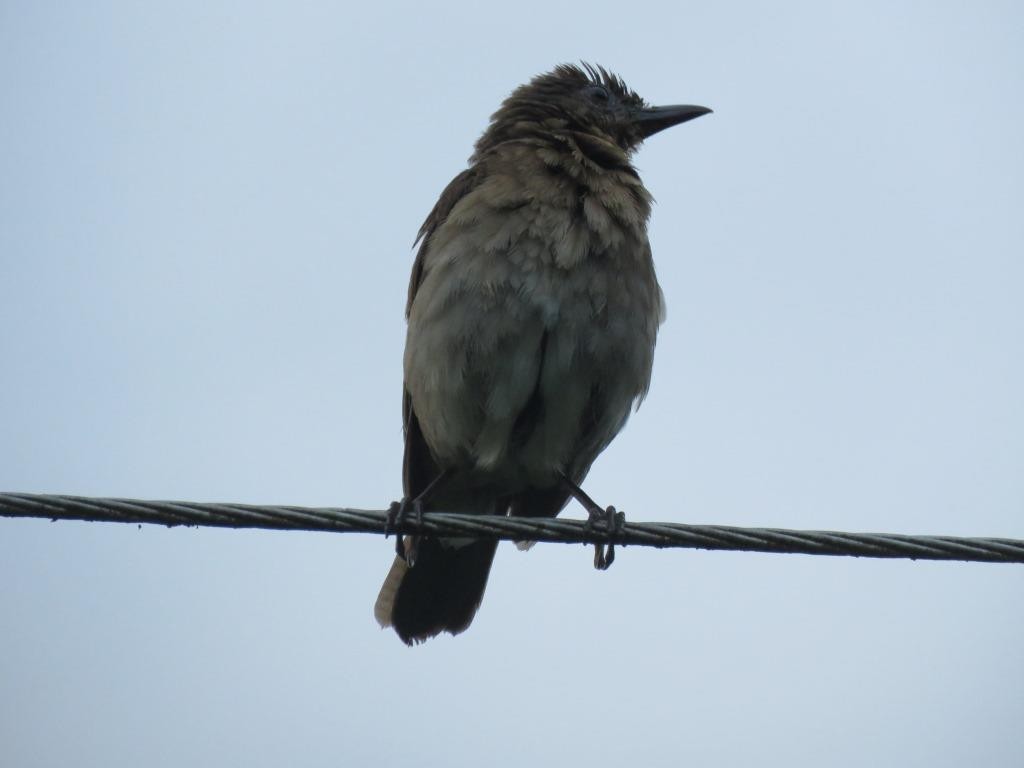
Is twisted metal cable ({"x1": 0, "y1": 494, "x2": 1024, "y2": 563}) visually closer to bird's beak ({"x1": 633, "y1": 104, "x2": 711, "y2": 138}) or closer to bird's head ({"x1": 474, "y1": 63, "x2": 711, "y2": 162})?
bird's head ({"x1": 474, "y1": 63, "x2": 711, "y2": 162})

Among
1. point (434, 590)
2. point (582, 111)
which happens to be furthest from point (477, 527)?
point (582, 111)

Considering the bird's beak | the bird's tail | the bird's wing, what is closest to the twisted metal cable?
the bird's wing

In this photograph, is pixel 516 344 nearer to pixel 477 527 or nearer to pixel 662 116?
pixel 477 527

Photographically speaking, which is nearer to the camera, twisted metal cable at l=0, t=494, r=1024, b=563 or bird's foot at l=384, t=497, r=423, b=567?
twisted metal cable at l=0, t=494, r=1024, b=563

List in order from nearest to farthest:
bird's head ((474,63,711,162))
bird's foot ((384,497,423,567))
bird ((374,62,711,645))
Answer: bird's foot ((384,497,423,567))
bird ((374,62,711,645))
bird's head ((474,63,711,162))

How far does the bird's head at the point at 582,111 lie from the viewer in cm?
752

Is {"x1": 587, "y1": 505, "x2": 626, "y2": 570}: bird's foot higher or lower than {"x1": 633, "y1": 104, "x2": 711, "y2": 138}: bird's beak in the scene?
lower

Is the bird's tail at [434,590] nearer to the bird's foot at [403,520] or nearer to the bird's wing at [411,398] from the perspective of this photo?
the bird's foot at [403,520]

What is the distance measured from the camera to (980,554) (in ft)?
13.9

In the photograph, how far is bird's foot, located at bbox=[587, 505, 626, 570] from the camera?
5.42 meters

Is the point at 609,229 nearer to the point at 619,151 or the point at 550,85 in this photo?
the point at 619,151

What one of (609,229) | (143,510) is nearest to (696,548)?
(143,510)

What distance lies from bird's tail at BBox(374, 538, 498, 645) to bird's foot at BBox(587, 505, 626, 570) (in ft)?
3.43

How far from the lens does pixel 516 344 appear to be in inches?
245
